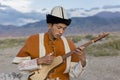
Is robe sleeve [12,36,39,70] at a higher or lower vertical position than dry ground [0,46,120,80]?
higher

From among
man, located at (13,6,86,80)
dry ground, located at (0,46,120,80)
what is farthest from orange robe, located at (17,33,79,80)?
dry ground, located at (0,46,120,80)

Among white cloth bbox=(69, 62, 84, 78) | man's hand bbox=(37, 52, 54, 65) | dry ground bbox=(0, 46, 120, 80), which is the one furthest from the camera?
dry ground bbox=(0, 46, 120, 80)

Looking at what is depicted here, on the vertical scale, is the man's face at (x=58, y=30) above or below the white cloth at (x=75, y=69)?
above

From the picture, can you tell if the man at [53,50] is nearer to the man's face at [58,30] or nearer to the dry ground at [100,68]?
the man's face at [58,30]

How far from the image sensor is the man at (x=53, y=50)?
16.3 feet

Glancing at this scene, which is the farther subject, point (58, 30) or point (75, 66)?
point (75, 66)

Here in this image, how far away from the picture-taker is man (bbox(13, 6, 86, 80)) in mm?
4961

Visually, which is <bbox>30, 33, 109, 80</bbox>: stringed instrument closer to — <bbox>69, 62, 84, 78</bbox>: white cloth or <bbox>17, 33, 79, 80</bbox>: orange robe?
<bbox>17, 33, 79, 80</bbox>: orange robe

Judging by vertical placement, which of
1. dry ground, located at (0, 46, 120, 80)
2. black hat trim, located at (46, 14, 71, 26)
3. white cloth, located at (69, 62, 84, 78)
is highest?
black hat trim, located at (46, 14, 71, 26)

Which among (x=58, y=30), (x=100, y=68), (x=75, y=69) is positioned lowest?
(x=100, y=68)

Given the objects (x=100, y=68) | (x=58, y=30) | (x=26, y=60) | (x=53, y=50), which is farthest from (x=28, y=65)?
(x=100, y=68)

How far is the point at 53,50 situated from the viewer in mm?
5031

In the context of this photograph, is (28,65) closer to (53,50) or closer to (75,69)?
(53,50)

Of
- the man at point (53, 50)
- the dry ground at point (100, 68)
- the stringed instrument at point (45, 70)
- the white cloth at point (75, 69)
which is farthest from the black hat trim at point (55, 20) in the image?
the dry ground at point (100, 68)
